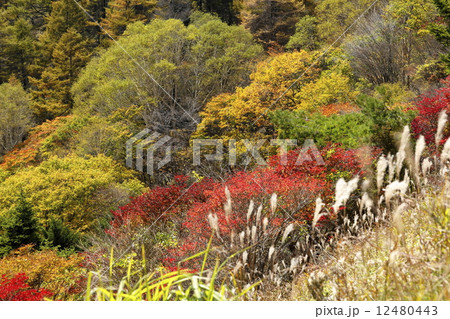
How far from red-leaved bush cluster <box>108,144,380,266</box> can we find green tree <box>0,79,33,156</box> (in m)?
17.7

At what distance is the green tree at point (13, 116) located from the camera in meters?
21.9

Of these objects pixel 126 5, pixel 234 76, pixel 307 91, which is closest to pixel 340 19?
pixel 234 76

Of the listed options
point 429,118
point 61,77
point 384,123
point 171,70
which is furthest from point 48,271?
point 61,77

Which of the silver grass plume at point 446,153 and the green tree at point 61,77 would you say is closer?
the silver grass plume at point 446,153

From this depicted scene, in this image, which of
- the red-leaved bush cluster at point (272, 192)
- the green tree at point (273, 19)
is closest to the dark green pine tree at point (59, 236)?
the red-leaved bush cluster at point (272, 192)

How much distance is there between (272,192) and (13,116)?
22.1 meters

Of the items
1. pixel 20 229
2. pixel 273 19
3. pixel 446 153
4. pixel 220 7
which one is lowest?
pixel 20 229

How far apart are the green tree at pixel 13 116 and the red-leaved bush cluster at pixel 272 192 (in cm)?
1769

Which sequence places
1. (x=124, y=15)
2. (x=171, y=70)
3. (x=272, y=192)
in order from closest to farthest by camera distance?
(x=272, y=192), (x=171, y=70), (x=124, y=15)

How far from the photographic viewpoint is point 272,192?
5523 millimetres

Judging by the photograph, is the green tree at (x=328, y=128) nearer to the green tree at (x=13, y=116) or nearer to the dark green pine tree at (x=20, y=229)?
the dark green pine tree at (x=20, y=229)

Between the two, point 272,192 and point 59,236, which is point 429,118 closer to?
point 272,192

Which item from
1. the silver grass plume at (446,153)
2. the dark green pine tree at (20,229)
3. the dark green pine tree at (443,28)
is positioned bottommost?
the dark green pine tree at (20,229)

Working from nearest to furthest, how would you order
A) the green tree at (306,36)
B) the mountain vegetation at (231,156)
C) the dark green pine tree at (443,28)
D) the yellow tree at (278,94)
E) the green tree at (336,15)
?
the mountain vegetation at (231,156), the dark green pine tree at (443,28), the yellow tree at (278,94), the green tree at (336,15), the green tree at (306,36)
